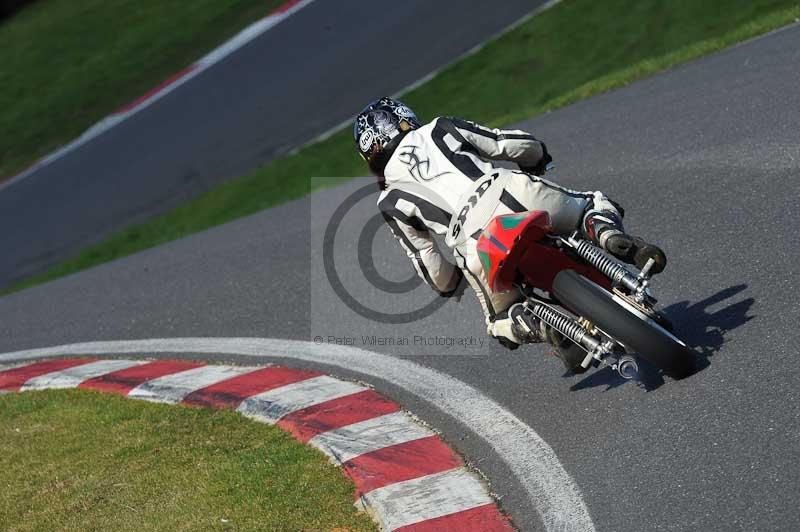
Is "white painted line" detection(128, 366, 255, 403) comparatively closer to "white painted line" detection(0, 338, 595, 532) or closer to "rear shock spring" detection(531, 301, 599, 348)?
"white painted line" detection(0, 338, 595, 532)

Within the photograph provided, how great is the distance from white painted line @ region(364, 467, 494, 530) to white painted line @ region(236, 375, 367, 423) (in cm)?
128

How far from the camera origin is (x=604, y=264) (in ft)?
15.4

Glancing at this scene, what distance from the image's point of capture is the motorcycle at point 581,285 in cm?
439

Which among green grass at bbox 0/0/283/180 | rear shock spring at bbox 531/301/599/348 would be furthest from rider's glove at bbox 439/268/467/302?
green grass at bbox 0/0/283/180

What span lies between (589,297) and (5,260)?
33.8ft

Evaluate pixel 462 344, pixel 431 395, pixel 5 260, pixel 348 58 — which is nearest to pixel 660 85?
pixel 462 344

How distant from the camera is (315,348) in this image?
670cm

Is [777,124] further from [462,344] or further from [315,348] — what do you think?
[315,348]

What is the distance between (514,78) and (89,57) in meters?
8.72

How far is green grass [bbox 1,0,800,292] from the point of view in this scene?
1217 cm

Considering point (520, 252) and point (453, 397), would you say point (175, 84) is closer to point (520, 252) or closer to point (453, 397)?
point (453, 397)

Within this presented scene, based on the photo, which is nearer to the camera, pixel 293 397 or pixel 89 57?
pixel 293 397

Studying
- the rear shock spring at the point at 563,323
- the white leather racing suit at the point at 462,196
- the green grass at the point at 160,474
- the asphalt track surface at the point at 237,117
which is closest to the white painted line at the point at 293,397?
the green grass at the point at 160,474

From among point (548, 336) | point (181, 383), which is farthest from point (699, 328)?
point (181, 383)
